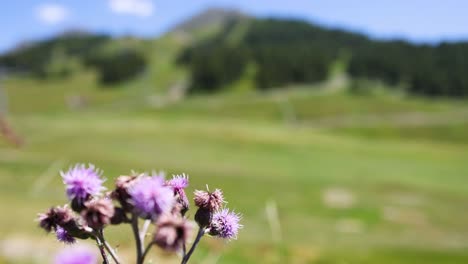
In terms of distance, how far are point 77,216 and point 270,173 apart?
206 feet

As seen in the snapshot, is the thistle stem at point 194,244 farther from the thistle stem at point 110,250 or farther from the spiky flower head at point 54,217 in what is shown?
the spiky flower head at point 54,217

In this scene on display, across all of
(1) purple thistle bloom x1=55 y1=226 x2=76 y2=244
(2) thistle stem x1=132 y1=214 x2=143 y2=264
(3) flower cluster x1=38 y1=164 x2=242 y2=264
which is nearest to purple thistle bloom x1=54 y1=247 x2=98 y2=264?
(3) flower cluster x1=38 y1=164 x2=242 y2=264

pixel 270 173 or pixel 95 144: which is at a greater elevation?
pixel 95 144

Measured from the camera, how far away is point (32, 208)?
100 ft

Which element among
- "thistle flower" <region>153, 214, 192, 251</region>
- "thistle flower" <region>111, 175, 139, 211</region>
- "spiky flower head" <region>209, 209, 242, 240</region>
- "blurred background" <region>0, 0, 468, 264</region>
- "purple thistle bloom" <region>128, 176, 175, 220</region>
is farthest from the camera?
"blurred background" <region>0, 0, 468, 264</region>

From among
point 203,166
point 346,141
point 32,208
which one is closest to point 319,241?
point 32,208

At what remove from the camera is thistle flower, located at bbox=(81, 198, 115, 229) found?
237cm

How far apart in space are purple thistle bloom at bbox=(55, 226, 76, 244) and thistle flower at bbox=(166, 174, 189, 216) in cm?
53

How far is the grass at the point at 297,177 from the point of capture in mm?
30742

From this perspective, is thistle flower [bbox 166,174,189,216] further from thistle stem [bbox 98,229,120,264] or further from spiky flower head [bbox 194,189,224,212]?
thistle stem [bbox 98,229,120,264]

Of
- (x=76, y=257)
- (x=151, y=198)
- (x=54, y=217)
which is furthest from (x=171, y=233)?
(x=54, y=217)

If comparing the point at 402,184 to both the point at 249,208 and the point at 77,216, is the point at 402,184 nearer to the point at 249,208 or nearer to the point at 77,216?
the point at 249,208

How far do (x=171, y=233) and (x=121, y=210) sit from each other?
1.37ft

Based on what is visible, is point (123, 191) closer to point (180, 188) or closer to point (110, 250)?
point (110, 250)
